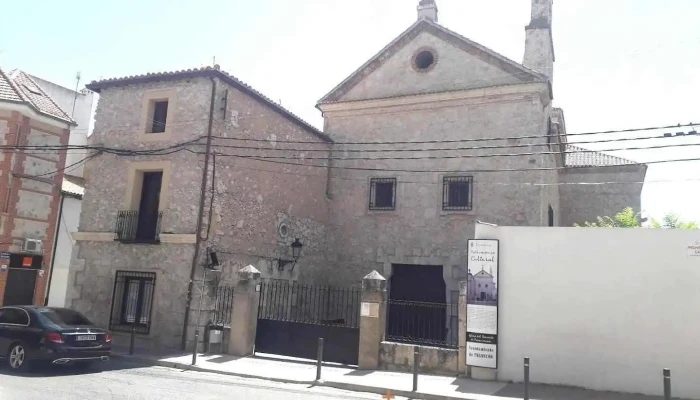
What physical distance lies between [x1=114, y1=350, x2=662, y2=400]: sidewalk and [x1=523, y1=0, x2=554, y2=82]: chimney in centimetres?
1195

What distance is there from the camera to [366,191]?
60.8 feet

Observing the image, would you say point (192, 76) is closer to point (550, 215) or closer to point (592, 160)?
point (550, 215)

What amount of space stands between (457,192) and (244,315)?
8175mm

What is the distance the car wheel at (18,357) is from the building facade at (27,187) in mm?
9232

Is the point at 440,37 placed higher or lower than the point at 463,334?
higher

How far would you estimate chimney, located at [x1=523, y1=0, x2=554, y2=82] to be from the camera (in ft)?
60.2

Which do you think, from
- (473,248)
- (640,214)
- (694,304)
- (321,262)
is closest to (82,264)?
(321,262)

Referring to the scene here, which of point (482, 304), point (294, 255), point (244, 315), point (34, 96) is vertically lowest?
point (244, 315)

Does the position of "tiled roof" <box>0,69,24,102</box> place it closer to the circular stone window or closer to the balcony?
the balcony

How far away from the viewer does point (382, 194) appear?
18422mm

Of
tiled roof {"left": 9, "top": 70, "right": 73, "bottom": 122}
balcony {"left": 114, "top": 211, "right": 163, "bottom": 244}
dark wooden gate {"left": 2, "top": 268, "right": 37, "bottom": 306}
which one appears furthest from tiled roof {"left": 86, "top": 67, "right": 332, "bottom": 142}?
dark wooden gate {"left": 2, "top": 268, "right": 37, "bottom": 306}

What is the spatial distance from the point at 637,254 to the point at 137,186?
1314 centimetres

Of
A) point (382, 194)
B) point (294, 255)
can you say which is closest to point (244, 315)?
point (294, 255)

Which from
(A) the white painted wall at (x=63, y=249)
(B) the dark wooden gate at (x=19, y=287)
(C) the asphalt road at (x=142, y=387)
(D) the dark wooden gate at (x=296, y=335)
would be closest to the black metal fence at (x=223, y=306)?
(D) the dark wooden gate at (x=296, y=335)
